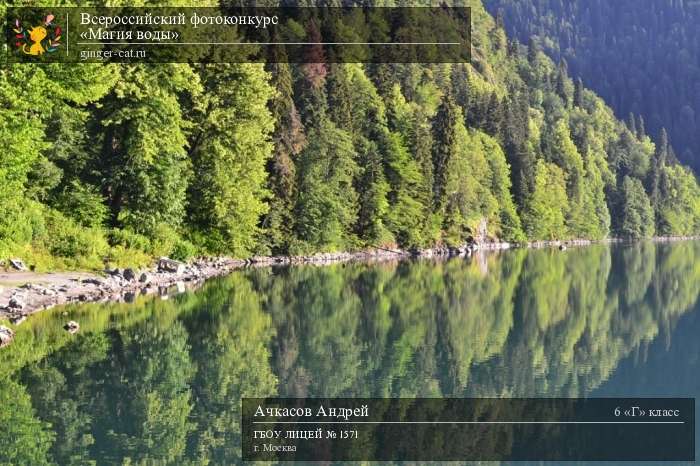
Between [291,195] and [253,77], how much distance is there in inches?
553

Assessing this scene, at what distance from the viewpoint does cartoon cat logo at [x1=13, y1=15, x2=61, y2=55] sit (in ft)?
124

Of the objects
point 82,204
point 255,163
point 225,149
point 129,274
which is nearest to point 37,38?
point 82,204

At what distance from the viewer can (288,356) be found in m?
27.2

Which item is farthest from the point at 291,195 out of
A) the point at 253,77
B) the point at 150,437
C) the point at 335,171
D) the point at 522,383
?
the point at 150,437

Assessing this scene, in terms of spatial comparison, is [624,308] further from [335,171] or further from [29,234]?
[335,171]

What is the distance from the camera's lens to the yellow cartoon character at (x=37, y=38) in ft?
127

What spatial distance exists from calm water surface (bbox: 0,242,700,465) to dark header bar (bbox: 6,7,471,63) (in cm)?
1232

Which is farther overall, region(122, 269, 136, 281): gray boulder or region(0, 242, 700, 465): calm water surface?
region(122, 269, 136, 281): gray boulder

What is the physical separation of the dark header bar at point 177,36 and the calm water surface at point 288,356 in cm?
1232

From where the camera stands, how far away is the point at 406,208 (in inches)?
3457

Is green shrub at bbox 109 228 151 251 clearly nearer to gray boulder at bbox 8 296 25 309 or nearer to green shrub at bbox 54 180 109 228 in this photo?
green shrub at bbox 54 180 109 228

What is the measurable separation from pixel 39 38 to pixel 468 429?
28.4 metres

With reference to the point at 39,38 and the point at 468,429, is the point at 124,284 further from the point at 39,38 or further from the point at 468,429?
the point at 468,429

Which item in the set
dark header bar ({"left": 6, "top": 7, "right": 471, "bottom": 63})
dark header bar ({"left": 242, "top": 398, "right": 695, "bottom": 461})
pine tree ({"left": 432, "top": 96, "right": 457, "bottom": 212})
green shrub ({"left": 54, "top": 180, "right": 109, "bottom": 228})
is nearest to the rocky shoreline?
green shrub ({"left": 54, "top": 180, "right": 109, "bottom": 228})
